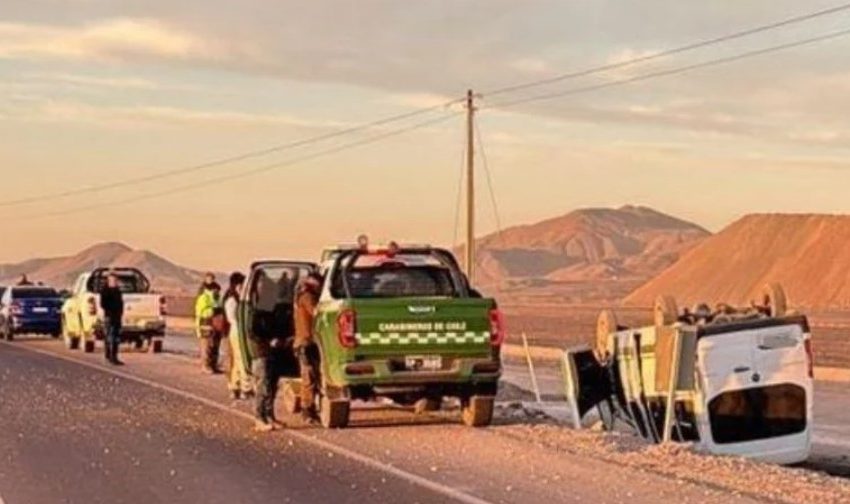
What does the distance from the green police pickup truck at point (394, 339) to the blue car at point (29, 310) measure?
33.4m

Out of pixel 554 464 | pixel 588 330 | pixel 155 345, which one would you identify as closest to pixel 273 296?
pixel 554 464

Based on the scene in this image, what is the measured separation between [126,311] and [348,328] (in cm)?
2358

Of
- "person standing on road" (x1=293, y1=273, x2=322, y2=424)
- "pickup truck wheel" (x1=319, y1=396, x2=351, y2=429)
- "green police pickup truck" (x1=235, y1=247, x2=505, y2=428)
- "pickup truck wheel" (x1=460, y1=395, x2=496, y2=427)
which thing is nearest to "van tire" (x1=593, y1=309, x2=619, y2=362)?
"green police pickup truck" (x1=235, y1=247, x2=505, y2=428)

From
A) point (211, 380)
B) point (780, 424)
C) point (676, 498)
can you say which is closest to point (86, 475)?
point (676, 498)

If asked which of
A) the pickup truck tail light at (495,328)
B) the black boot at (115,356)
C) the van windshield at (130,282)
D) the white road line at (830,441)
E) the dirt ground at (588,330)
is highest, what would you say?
the van windshield at (130,282)

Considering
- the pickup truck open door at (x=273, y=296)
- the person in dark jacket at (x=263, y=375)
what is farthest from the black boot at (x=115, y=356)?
the person in dark jacket at (x=263, y=375)

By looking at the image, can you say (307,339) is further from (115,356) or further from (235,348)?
(115,356)

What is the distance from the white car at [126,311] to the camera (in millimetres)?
43312

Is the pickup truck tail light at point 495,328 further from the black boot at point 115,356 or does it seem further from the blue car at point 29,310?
the blue car at point 29,310

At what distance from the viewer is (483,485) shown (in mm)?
15117

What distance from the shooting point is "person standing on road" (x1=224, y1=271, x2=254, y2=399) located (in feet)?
80.9

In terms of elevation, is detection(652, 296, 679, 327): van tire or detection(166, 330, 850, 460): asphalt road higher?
detection(652, 296, 679, 327): van tire

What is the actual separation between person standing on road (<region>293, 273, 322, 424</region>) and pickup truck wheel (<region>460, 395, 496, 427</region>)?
6.25 ft

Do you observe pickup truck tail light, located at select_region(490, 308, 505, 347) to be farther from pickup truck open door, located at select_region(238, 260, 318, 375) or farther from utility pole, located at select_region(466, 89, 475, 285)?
utility pole, located at select_region(466, 89, 475, 285)
